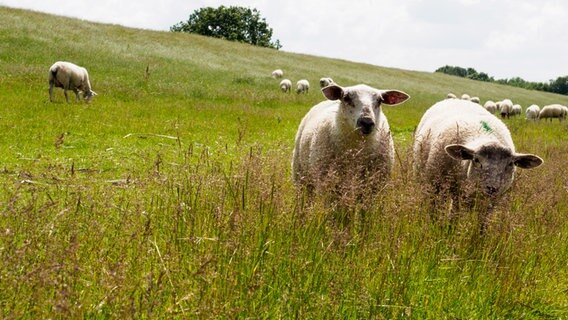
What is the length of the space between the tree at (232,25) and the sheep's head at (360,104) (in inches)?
3276

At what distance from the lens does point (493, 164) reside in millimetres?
6195

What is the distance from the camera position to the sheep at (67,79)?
68.6 ft

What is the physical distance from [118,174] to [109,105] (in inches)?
427

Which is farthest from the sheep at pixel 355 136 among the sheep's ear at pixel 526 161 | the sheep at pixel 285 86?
the sheep at pixel 285 86

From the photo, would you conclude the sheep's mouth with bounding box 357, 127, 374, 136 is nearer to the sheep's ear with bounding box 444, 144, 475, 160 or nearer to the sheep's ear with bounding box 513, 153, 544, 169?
the sheep's ear with bounding box 444, 144, 475, 160

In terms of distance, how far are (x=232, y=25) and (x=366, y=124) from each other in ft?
288

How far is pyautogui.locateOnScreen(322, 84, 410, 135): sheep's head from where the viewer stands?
6.58m

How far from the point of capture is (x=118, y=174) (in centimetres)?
1016

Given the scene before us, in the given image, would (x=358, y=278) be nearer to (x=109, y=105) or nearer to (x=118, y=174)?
(x=118, y=174)

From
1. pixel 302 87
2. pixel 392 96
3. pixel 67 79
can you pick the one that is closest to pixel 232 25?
pixel 302 87

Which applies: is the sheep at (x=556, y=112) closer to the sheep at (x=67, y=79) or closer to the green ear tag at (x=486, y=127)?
the sheep at (x=67, y=79)

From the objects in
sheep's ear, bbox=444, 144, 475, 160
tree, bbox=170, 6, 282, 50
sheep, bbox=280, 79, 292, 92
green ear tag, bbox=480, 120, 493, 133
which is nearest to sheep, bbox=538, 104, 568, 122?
sheep, bbox=280, 79, 292, 92

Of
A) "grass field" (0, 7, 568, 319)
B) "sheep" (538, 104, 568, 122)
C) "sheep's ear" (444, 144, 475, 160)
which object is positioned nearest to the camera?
"grass field" (0, 7, 568, 319)

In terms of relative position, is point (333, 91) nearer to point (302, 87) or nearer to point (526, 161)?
point (526, 161)
